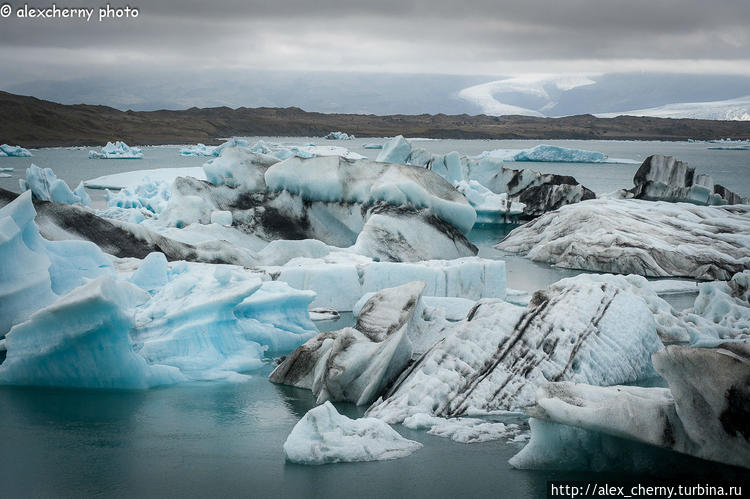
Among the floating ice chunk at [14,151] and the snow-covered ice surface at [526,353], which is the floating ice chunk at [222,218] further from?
the floating ice chunk at [14,151]

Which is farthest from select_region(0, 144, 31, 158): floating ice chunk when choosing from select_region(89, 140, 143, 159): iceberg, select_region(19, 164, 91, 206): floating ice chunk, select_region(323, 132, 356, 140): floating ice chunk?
select_region(323, 132, 356, 140): floating ice chunk

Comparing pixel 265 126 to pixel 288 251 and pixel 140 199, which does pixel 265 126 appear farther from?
pixel 288 251

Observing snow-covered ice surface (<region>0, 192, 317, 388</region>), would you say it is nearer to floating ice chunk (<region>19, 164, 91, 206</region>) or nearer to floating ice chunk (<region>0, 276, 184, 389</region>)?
floating ice chunk (<region>0, 276, 184, 389</region>)

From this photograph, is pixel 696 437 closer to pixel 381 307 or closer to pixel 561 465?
pixel 561 465

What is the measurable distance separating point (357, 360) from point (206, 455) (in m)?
1.39

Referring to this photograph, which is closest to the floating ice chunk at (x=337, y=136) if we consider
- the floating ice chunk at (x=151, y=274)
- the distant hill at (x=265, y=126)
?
the distant hill at (x=265, y=126)

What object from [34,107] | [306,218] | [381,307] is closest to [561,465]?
[381,307]

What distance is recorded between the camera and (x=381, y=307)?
6.64 metres

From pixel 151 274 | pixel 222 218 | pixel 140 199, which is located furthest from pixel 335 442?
pixel 140 199

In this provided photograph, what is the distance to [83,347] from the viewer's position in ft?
20.4

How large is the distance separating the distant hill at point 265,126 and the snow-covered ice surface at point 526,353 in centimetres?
4756

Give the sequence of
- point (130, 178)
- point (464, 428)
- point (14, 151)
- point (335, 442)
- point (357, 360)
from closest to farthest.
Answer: point (335, 442)
point (464, 428)
point (357, 360)
point (130, 178)
point (14, 151)

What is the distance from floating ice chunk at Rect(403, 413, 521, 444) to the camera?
16.9 ft

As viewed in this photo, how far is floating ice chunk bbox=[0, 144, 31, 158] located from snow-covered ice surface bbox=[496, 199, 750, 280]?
1203 inches
